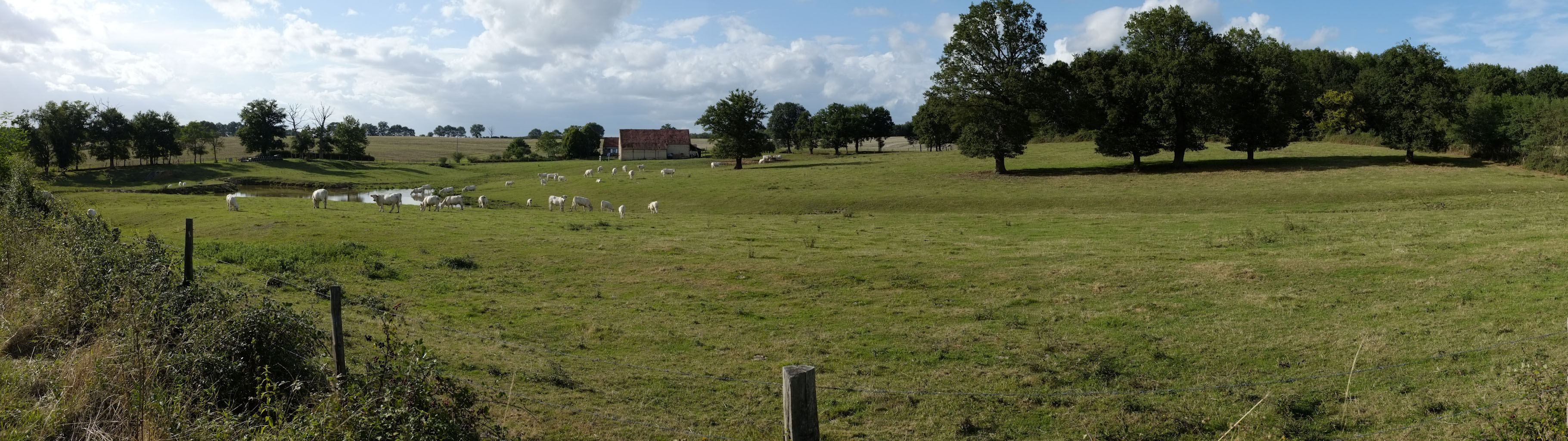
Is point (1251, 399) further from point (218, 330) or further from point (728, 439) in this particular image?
point (218, 330)

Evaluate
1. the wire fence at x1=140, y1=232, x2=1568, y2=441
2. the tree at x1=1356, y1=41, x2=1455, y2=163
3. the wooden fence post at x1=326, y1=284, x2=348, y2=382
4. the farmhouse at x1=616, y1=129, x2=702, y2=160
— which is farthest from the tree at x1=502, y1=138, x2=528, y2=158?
the wooden fence post at x1=326, y1=284, x2=348, y2=382

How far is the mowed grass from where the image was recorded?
31.1ft

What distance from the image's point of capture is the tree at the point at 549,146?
124m

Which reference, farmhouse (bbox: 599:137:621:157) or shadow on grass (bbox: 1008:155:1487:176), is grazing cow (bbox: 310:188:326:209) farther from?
farmhouse (bbox: 599:137:621:157)

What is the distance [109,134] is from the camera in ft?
272

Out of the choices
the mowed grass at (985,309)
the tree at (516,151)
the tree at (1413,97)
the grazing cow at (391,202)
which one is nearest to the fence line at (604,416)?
the mowed grass at (985,309)

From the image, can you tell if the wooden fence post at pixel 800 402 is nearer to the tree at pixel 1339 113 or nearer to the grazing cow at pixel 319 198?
the grazing cow at pixel 319 198

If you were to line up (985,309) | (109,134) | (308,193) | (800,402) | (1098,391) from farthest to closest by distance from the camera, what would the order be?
(109,134) → (308,193) → (985,309) → (1098,391) → (800,402)

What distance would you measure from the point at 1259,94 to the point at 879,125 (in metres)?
70.7

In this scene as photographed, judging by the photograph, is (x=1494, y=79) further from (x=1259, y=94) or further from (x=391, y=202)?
(x=391, y=202)

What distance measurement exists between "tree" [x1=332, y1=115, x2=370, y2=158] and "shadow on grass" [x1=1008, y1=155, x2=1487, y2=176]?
87510mm

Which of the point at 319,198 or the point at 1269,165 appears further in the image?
the point at 1269,165

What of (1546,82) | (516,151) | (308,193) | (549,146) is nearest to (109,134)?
(308,193)

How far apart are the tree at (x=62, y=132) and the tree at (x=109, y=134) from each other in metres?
1.11
